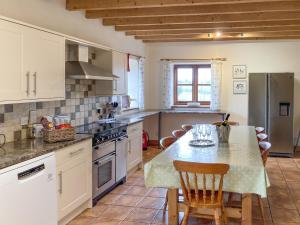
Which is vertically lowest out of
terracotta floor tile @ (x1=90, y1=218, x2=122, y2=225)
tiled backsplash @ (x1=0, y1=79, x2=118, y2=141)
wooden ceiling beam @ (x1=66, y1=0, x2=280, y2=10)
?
terracotta floor tile @ (x1=90, y1=218, x2=122, y2=225)

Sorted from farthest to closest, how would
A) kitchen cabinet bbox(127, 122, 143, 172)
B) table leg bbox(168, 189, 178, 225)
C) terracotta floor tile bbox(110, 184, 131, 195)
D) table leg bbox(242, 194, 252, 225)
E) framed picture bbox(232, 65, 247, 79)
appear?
framed picture bbox(232, 65, 247, 79) < kitchen cabinet bbox(127, 122, 143, 172) < terracotta floor tile bbox(110, 184, 131, 195) < table leg bbox(168, 189, 178, 225) < table leg bbox(242, 194, 252, 225)

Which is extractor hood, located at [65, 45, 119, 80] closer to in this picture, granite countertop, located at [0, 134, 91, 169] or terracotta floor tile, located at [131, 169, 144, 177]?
granite countertop, located at [0, 134, 91, 169]

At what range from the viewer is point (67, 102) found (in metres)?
4.46

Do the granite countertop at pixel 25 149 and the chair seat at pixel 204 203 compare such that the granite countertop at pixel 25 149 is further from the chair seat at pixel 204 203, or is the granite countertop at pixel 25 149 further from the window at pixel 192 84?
the window at pixel 192 84

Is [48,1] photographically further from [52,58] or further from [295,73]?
[295,73]

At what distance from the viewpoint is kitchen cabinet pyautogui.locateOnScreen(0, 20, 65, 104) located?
286 centimetres

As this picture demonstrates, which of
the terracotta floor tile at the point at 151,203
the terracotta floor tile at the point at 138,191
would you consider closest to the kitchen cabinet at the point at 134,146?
the terracotta floor tile at the point at 138,191

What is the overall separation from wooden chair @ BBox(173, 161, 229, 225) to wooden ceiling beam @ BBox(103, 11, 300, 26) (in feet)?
9.88

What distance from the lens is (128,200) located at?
4348mm

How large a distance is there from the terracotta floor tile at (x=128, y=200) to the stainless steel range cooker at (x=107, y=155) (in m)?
0.24

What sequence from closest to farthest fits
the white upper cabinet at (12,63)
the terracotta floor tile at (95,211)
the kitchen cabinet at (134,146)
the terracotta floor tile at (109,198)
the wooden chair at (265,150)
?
the white upper cabinet at (12,63), the wooden chair at (265,150), the terracotta floor tile at (95,211), the terracotta floor tile at (109,198), the kitchen cabinet at (134,146)

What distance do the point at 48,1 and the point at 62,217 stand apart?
96.6 inches

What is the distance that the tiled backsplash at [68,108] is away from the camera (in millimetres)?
3350

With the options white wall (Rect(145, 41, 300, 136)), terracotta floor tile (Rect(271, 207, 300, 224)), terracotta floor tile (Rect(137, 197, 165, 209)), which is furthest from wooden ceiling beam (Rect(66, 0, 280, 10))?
white wall (Rect(145, 41, 300, 136))
